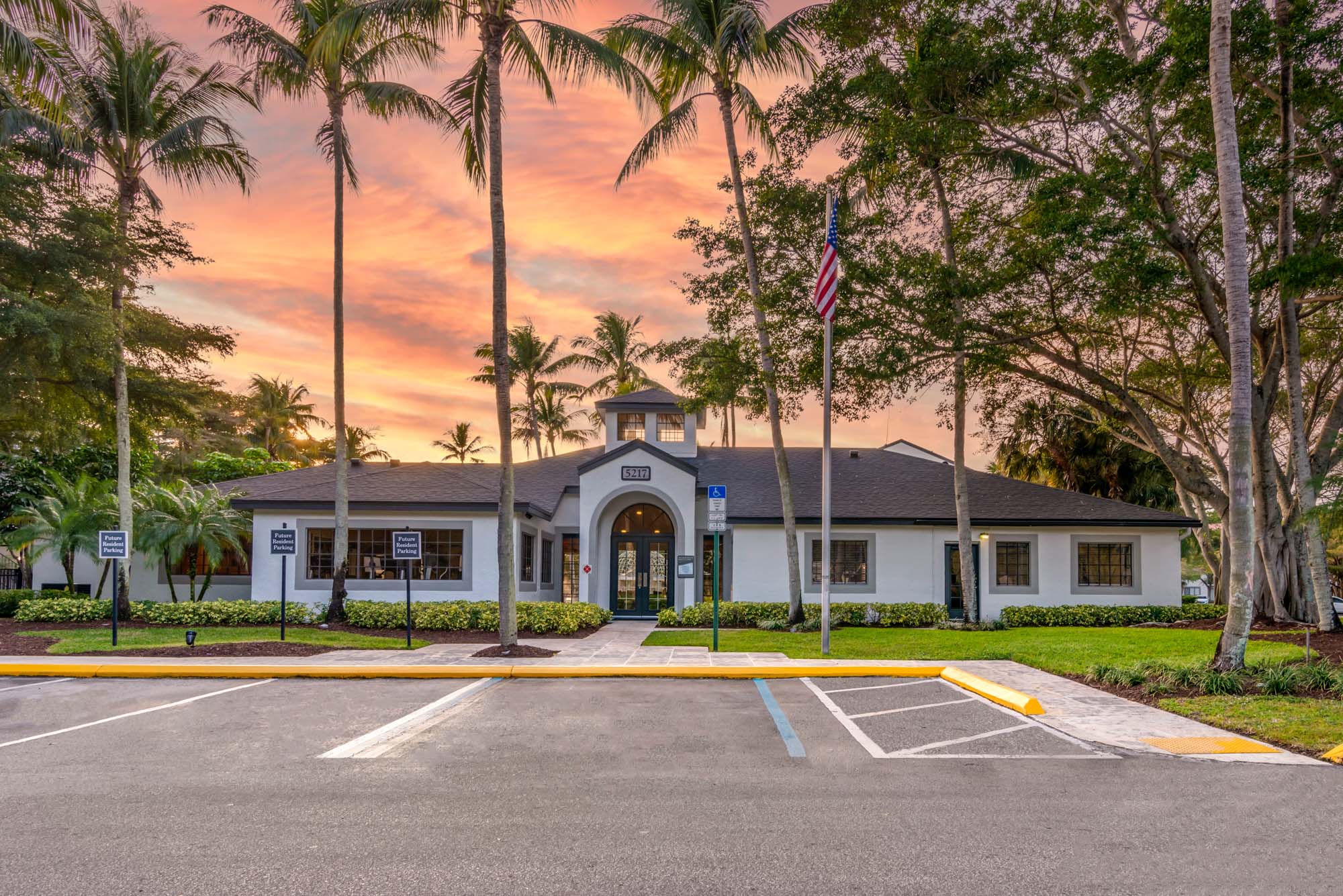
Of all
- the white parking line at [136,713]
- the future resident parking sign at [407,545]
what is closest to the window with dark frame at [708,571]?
the future resident parking sign at [407,545]

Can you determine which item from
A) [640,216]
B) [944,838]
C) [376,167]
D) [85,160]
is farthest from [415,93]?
[944,838]

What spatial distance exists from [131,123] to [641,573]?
1684 cm

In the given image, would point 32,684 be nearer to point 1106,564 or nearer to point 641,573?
point 641,573

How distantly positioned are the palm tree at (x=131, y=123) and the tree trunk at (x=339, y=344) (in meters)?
2.66

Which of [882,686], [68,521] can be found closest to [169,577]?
[68,521]

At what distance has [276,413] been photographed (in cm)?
5256

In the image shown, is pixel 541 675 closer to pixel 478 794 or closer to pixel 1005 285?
pixel 478 794

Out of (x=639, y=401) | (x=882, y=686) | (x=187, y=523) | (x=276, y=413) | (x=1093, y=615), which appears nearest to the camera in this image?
(x=882, y=686)

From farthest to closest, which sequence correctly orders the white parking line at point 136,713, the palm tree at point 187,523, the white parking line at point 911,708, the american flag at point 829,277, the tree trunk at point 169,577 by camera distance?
1. the tree trunk at point 169,577
2. the palm tree at point 187,523
3. the american flag at point 829,277
4. the white parking line at point 911,708
5. the white parking line at point 136,713

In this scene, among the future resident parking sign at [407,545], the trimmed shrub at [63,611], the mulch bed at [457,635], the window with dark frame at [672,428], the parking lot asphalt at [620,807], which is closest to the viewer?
the parking lot asphalt at [620,807]

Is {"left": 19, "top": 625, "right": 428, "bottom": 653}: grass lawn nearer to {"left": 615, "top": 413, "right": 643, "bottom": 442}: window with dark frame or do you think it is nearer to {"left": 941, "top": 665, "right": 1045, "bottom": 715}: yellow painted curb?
{"left": 941, "top": 665, "right": 1045, "bottom": 715}: yellow painted curb

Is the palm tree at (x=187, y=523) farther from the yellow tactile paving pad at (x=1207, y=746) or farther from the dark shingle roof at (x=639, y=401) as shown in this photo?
the yellow tactile paving pad at (x=1207, y=746)

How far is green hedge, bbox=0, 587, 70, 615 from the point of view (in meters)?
21.9

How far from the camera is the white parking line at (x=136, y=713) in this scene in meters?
8.08
